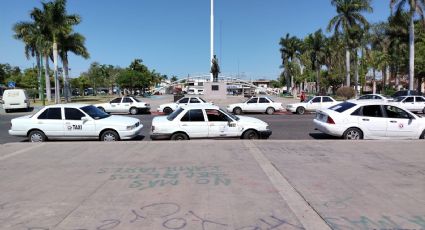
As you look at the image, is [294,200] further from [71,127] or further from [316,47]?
[316,47]

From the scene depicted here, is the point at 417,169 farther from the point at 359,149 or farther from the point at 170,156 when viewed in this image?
the point at 170,156

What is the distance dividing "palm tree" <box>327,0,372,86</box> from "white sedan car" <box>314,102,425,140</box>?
144ft

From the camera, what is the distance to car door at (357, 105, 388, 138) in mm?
12328

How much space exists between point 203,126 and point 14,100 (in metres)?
25.6

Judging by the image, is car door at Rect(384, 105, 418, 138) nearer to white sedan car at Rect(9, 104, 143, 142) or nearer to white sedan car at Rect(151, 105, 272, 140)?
white sedan car at Rect(151, 105, 272, 140)

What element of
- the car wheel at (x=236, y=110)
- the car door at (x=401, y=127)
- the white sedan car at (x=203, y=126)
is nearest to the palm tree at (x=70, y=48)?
the car wheel at (x=236, y=110)

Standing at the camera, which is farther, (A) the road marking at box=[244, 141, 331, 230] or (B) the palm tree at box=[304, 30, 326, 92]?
(B) the palm tree at box=[304, 30, 326, 92]

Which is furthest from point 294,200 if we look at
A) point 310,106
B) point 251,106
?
point 310,106

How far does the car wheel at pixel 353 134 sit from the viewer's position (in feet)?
40.9

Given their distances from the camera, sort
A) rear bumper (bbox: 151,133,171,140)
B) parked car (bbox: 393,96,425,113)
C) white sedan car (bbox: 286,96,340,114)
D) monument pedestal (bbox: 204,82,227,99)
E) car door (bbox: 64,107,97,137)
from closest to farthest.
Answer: rear bumper (bbox: 151,133,171,140) → car door (bbox: 64,107,97,137) → white sedan car (bbox: 286,96,340,114) → parked car (bbox: 393,96,425,113) → monument pedestal (bbox: 204,82,227,99)

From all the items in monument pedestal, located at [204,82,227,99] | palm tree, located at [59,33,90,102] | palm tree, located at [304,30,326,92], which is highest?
palm tree, located at [304,30,326,92]

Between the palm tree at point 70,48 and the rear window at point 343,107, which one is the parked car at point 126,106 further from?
the palm tree at point 70,48

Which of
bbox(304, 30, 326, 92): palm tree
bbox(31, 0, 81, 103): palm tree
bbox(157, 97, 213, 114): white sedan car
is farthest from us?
bbox(304, 30, 326, 92): palm tree

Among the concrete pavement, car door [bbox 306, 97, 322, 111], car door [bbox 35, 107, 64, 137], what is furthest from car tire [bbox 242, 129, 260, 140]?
car door [bbox 306, 97, 322, 111]
